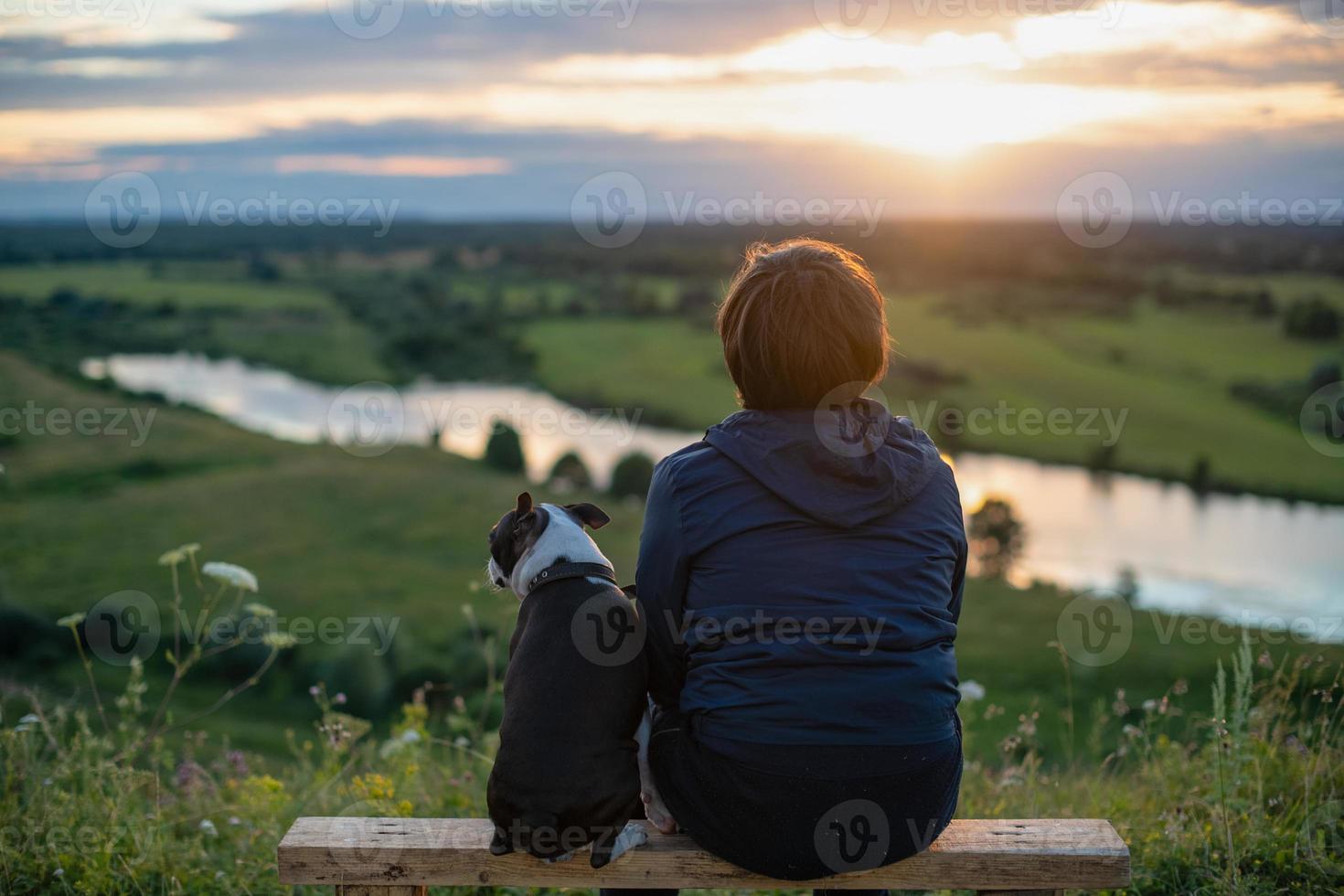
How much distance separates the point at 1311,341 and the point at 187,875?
249ft

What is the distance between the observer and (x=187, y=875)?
3.88 meters

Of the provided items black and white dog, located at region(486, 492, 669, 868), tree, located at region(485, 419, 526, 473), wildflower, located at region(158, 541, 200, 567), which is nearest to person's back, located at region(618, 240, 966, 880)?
black and white dog, located at region(486, 492, 669, 868)

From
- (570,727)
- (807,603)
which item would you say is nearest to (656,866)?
(570,727)

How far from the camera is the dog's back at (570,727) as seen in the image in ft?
9.22

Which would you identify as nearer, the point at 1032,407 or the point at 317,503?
the point at 317,503

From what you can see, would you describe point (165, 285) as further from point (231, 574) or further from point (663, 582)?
point (663, 582)

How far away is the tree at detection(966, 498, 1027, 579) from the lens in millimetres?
33188

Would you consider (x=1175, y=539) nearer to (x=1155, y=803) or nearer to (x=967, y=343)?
(x=967, y=343)

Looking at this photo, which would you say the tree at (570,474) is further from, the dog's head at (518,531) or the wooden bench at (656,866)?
the wooden bench at (656,866)

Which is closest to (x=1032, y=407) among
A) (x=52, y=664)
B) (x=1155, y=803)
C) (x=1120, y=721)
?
(x=1120, y=721)

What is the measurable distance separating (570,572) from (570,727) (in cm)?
46

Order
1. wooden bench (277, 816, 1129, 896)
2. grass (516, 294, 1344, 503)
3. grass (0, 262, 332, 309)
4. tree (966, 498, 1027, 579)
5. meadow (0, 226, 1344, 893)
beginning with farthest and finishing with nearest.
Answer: grass (0, 262, 332, 309), grass (516, 294, 1344, 503), tree (966, 498, 1027, 579), meadow (0, 226, 1344, 893), wooden bench (277, 816, 1129, 896)

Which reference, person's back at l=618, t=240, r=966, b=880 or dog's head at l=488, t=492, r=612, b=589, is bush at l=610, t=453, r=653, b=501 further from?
person's back at l=618, t=240, r=966, b=880

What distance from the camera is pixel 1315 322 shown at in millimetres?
64625
